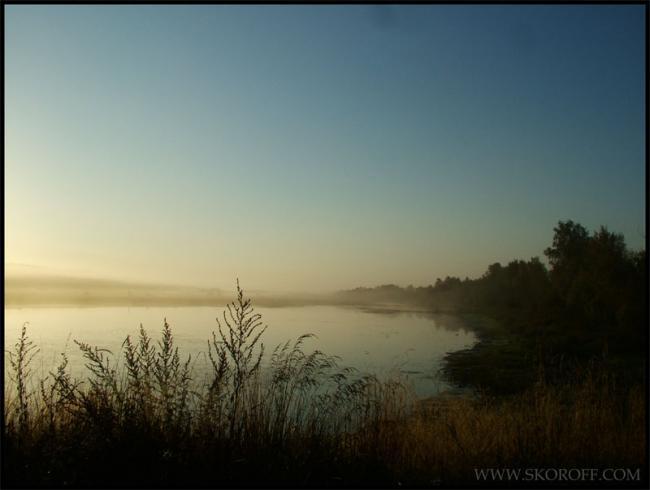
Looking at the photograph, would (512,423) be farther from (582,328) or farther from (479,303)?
(479,303)

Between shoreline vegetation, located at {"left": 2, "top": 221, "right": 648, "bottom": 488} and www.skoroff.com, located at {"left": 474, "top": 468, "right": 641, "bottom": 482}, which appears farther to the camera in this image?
www.skoroff.com, located at {"left": 474, "top": 468, "right": 641, "bottom": 482}

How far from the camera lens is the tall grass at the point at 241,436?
530 centimetres

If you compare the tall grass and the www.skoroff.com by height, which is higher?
the tall grass

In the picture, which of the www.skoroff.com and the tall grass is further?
the www.skoroff.com

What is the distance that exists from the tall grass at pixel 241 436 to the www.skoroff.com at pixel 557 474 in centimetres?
17

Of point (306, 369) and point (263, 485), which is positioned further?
point (306, 369)

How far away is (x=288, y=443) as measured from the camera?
6.28 meters

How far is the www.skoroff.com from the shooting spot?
618 cm

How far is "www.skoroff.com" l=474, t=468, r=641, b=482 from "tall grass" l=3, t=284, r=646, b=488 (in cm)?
17

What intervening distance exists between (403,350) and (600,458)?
2420 centimetres

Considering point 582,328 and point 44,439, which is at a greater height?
point 44,439

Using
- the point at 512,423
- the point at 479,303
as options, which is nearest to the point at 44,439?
the point at 512,423

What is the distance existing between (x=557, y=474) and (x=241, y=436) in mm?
4122

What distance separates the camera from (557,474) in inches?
247
